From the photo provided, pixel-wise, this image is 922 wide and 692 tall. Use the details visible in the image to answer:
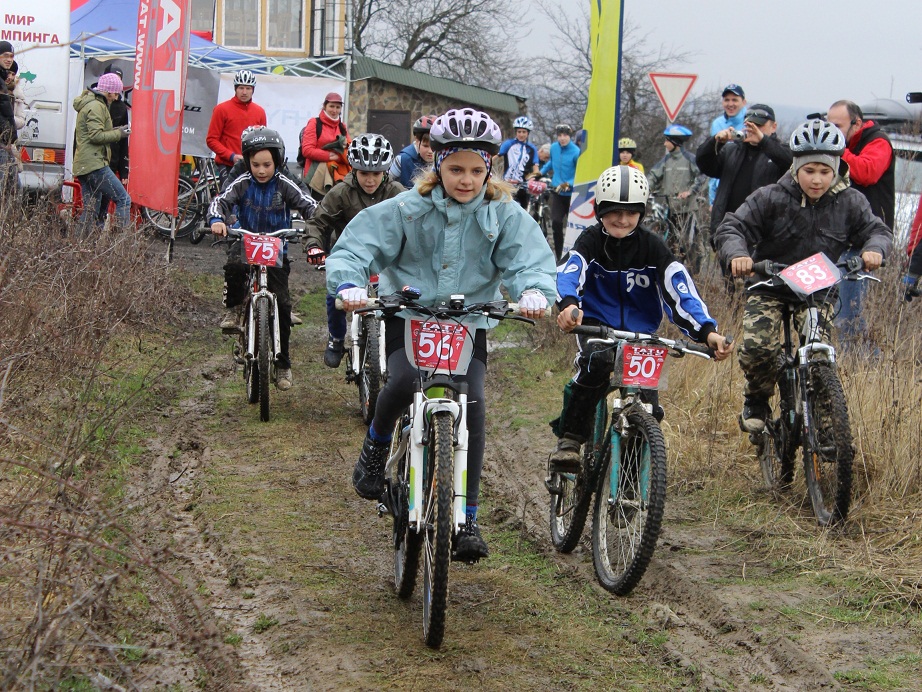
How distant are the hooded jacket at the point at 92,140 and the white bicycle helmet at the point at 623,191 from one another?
341 inches

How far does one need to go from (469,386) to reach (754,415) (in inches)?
103

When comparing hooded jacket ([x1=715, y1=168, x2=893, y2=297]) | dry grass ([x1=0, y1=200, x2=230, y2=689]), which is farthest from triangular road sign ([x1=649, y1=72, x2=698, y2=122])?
hooded jacket ([x1=715, y1=168, x2=893, y2=297])

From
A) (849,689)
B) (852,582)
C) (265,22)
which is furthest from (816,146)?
(265,22)

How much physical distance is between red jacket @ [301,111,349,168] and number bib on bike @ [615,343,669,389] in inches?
325

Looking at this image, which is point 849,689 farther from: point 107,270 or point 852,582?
point 107,270

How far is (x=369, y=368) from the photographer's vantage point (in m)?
8.16

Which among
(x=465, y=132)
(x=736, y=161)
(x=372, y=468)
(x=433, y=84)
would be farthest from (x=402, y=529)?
(x=433, y=84)

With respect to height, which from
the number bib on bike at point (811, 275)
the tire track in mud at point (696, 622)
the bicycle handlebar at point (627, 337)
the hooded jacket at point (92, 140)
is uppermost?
the hooded jacket at point (92, 140)

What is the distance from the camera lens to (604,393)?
18.7 ft

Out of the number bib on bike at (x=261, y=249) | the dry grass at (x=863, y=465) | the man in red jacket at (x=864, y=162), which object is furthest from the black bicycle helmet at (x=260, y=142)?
the man in red jacket at (x=864, y=162)

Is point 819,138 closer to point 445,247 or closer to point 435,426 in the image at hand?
point 445,247

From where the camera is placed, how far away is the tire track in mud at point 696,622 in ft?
14.6

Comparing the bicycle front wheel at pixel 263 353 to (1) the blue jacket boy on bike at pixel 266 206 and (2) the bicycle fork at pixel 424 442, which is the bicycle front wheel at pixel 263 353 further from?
(2) the bicycle fork at pixel 424 442

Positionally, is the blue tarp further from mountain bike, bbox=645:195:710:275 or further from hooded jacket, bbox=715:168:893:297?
hooded jacket, bbox=715:168:893:297
